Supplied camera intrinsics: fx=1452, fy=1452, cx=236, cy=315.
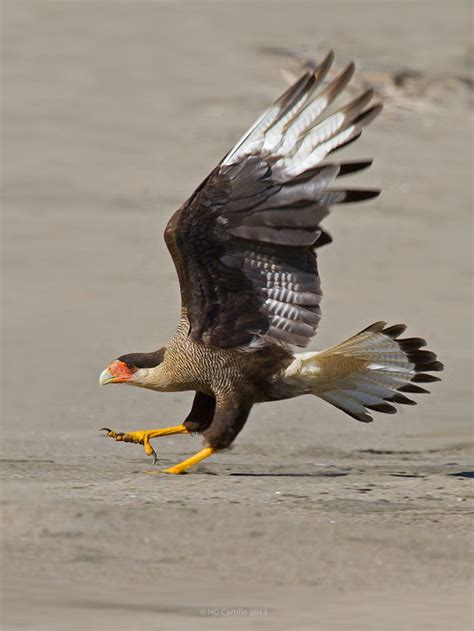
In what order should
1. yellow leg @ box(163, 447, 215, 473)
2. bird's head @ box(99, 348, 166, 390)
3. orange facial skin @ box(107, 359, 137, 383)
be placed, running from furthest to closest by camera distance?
orange facial skin @ box(107, 359, 137, 383) → bird's head @ box(99, 348, 166, 390) → yellow leg @ box(163, 447, 215, 473)

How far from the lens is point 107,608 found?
5527mm

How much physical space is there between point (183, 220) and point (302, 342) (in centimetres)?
98

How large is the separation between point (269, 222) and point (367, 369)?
3.49ft

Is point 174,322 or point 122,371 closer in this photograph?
point 122,371

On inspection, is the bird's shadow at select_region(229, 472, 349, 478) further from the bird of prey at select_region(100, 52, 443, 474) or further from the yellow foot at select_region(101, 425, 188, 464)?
the yellow foot at select_region(101, 425, 188, 464)

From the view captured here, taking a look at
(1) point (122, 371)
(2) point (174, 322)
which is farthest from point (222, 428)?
(2) point (174, 322)

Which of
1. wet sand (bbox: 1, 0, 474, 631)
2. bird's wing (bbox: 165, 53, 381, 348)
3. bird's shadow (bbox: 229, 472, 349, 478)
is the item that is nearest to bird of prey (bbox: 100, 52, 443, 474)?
bird's wing (bbox: 165, 53, 381, 348)

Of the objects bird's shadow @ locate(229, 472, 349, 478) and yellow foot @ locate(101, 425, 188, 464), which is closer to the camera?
bird's shadow @ locate(229, 472, 349, 478)

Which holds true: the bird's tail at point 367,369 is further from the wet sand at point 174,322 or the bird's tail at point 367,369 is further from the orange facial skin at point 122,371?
the orange facial skin at point 122,371

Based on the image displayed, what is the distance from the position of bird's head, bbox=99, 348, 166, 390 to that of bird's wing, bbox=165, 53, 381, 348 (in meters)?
0.31

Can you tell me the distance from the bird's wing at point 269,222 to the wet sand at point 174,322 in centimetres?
88

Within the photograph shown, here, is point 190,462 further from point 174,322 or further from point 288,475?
point 174,322

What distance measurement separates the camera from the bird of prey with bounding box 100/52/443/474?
296 inches

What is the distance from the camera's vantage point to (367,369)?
8.08 m
